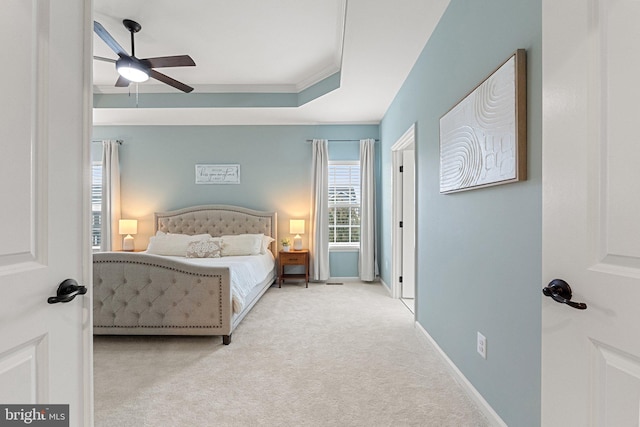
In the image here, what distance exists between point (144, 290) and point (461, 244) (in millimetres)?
2568

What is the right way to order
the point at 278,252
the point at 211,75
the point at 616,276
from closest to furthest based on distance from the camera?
the point at 616,276 < the point at 211,75 < the point at 278,252

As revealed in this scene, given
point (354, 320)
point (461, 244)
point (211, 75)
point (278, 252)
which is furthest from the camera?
point (278, 252)

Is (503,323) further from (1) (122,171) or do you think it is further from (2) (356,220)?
(1) (122,171)

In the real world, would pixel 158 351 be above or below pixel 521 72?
below

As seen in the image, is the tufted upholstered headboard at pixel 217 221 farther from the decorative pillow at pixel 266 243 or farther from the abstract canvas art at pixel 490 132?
the abstract canvas art at pixel 490 132

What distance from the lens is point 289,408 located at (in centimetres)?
190

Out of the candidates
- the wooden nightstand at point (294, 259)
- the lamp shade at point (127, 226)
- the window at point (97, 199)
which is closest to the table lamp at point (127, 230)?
the lamp shade at point (127, 226)

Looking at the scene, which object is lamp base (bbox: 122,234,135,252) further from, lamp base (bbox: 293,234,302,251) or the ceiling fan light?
the ceiling fan light

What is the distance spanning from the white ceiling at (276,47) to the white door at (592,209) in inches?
74.5

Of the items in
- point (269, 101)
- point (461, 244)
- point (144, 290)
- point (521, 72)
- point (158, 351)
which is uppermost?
point (269, 101)

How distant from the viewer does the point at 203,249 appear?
4.43m

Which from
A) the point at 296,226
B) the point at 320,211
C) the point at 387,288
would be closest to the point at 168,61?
the point at 296,226

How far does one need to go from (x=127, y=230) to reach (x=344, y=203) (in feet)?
11.6

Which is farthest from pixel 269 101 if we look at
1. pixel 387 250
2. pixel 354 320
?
pixel 354 320
